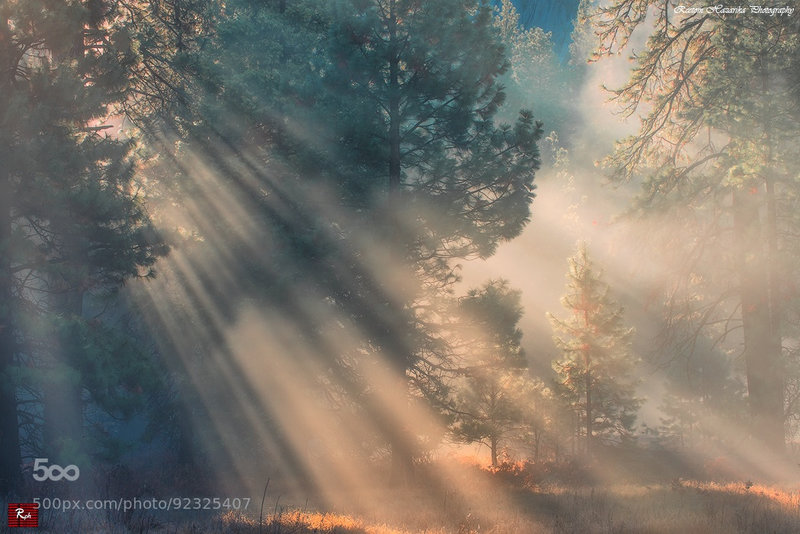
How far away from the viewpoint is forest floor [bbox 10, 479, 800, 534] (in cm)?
785

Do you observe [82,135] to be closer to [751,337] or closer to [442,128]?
[442,128]

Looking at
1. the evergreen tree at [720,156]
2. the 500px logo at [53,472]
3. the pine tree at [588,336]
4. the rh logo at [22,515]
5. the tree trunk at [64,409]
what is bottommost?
the rh logo at [22,515]

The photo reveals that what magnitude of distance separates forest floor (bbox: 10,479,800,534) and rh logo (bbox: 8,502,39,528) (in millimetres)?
177

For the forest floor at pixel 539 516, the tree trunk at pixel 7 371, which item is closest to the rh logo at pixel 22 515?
A: the forest floor at pixel 539 516

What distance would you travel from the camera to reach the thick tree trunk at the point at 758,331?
14242mm

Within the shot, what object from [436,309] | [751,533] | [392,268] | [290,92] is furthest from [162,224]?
[751,533]

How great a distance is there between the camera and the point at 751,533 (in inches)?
306

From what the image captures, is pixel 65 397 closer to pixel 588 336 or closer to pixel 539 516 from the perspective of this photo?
pixel 539 516

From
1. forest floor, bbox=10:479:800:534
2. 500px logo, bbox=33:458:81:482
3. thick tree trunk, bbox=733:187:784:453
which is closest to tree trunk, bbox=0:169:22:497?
500px logo, bbox=33:458:81:482

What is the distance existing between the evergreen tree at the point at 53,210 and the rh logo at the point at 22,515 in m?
1.75

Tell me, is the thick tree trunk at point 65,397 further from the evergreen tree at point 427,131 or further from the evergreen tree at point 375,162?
the evergreen tree at point 427,131

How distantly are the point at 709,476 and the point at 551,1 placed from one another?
9809cm

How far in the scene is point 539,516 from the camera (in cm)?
1029

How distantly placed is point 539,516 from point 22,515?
25.6 ft
